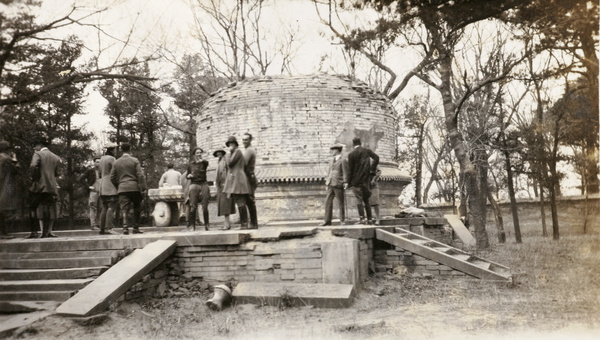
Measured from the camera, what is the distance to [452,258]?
323 inches

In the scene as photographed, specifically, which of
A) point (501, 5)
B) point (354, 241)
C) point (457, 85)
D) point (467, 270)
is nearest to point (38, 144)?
point (354, 241)

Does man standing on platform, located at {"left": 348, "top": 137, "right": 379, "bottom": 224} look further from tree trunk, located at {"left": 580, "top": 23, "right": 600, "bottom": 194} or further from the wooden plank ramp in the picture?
tree trunk, located at {"left": 580, "top": 23, "right": 600, "bottom": 194}

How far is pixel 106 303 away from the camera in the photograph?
6.24 m

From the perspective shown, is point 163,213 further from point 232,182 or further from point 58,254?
point 58,254

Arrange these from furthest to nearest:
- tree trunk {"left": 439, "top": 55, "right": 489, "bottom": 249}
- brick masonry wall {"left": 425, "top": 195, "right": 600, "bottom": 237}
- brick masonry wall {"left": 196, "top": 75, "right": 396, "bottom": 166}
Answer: brick masonry wall {"left": 425, "top": 195, "right": 600, "bottom": 237}
brick masonry wall {"left": 196, "top": 75, "right": 396, "bottom": 166}
tree trunk {"left": 439, "top": 55, "right": 489, "bottom": 249}

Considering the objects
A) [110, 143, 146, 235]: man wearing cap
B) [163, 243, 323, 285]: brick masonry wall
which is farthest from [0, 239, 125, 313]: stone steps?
[110, 143, 146, 235]: man wearing cap

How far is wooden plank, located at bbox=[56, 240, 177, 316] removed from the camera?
19.7 ft

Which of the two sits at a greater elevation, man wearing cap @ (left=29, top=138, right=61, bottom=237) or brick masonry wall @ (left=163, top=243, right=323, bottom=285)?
man wearing cap @ (left=29, top=138, right=61, bottom=237)

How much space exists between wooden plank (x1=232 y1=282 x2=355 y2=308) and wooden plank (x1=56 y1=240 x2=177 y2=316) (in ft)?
4.54

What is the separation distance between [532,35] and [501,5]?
219 centimetres

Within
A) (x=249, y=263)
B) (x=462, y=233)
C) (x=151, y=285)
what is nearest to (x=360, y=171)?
(x=249, y=263)

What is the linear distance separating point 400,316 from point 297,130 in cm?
1003

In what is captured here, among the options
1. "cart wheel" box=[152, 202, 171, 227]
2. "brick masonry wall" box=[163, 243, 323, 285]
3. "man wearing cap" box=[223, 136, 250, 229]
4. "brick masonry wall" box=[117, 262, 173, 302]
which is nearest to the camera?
"brick masonry wall" box=[117, 262, 173, 302]

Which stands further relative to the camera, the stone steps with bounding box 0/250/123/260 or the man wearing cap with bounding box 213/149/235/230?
the man wearing cap with bounding box 213/149/235/230
